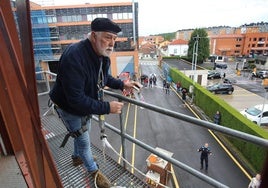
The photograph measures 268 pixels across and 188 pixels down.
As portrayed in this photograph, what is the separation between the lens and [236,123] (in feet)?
35.8

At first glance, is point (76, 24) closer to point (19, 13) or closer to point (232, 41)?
point (19, 13)

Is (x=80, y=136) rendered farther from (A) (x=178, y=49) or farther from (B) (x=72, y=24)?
(A) (x=178, y=49)

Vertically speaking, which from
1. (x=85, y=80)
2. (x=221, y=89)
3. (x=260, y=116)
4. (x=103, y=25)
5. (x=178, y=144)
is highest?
(x=103, y=25)

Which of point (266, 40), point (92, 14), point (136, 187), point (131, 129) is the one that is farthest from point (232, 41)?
point (136, 187)

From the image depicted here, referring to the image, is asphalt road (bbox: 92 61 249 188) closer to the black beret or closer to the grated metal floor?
the grated metal floor

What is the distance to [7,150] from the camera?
1896 mm

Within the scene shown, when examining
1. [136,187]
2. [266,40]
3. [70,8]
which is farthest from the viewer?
[266,40]

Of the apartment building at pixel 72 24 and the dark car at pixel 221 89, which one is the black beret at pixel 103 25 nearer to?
the apartment building at pixel 72 24

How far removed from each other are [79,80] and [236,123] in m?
11.2

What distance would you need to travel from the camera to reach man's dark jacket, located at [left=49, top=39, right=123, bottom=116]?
1.72 m

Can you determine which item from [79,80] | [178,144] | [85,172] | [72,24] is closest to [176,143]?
[178,144]

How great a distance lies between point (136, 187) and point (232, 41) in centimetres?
5512

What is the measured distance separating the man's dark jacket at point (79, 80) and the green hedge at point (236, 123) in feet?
15.3

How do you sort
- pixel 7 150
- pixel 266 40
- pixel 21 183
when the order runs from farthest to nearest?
pixel 266 40 → pixel 7 150 → pixel 21 183
